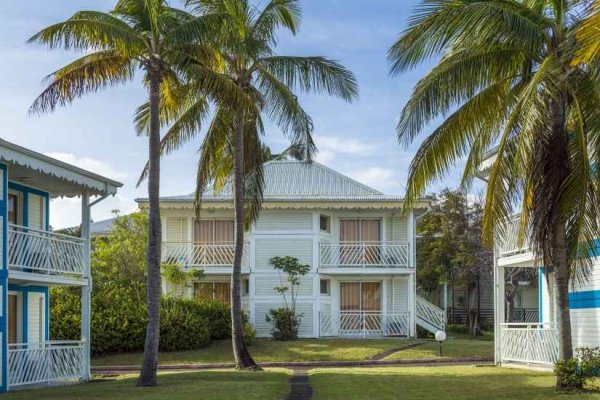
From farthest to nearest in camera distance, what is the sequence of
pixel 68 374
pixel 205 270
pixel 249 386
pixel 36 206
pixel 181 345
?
1. pixel 205 270
2. pixel 181 345
3. pixel 36 206
4. pixel 68 374
5. pixel 249 386

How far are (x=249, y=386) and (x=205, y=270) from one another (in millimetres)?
18820

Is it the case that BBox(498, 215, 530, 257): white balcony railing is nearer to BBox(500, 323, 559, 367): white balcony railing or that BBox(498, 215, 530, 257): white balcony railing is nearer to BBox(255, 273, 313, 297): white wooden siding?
BBox(500, 323, 559, 367): white balcony railing

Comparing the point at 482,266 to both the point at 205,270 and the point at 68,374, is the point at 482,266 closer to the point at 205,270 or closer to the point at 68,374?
the point at 205,270

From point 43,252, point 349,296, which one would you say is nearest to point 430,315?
point 349,296

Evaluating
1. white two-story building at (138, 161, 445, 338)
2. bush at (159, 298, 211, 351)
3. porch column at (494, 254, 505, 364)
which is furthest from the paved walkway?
white two-story building at (138, 161, 445, 338)

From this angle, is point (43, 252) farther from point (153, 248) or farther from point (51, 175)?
point (153, 248)

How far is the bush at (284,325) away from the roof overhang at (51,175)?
12.5 meters

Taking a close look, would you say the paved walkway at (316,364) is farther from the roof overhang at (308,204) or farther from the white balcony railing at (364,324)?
the roof overhang at (308,204)

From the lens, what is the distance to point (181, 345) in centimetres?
3259

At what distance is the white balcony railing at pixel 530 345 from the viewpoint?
2278 cm

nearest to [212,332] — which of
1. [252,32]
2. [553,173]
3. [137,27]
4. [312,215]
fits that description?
[312,215]

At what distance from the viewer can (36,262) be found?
21547 millimetres

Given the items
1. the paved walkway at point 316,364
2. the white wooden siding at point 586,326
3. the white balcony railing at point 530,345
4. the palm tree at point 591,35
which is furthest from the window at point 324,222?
the palm tree at point 591,35

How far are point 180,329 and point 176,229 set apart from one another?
7.73 m
